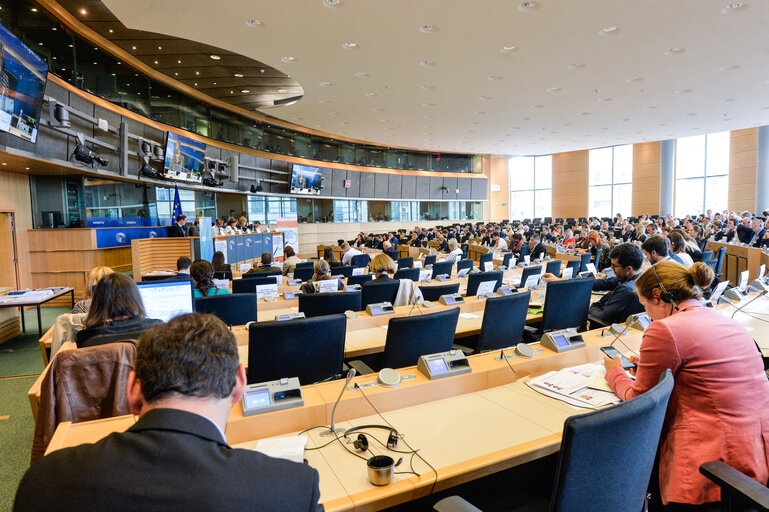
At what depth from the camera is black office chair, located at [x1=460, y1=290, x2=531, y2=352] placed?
3.33 m

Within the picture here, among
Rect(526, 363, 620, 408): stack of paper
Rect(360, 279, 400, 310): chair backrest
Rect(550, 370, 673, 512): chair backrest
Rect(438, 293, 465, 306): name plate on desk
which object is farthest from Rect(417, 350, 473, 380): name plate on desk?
Rect(360, 279, 400, 310): chair backrest

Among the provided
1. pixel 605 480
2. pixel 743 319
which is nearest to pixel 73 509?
pixel 605 480

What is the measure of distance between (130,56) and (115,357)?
31.5 feet

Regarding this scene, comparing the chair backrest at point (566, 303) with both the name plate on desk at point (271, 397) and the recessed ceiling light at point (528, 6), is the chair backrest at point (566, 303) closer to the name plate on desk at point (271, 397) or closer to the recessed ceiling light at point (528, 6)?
the name plate on desk at point (271, 397)

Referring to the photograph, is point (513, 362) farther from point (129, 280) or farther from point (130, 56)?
point (130, 56)

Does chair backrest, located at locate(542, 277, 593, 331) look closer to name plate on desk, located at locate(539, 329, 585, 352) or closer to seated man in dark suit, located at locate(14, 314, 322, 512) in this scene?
name plate on desk, located at locate(539, 329, 585, 352)

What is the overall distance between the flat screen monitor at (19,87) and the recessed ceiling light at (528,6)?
6.12 meters

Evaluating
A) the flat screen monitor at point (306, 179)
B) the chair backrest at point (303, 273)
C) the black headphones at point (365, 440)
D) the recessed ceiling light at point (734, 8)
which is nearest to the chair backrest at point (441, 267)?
the chair backrest at point (303, 273)

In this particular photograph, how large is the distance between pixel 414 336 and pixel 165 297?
1859 mm

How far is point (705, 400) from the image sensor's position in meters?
1.64

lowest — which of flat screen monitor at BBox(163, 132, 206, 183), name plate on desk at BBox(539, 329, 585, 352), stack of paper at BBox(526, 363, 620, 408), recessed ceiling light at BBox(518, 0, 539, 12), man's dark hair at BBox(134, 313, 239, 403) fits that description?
stack of paper at BBox(526, 363, 620, 408)

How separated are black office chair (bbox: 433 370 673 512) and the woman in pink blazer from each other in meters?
0.39

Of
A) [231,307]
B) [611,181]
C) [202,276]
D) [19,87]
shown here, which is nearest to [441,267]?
[202,276]

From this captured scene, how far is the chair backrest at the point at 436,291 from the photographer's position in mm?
4836
